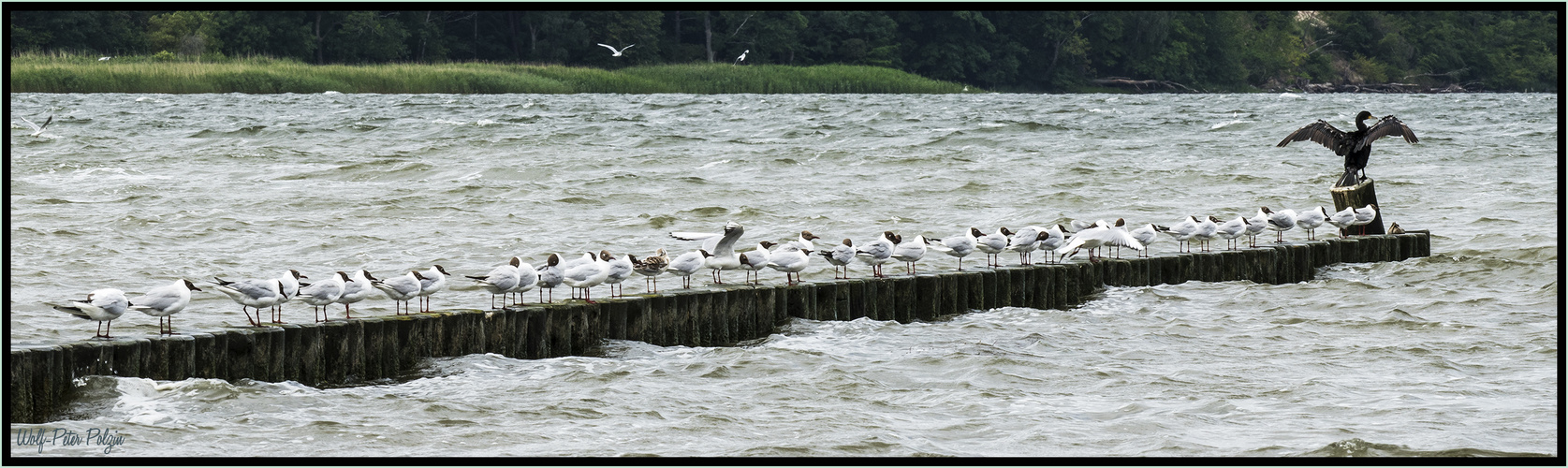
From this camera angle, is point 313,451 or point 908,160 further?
point 908,160

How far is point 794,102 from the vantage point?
42594mm

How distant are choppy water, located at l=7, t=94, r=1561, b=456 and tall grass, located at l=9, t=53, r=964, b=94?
34.4 ft

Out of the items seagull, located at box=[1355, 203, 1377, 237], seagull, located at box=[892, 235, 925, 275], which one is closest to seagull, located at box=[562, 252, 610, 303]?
seagull, located at box=[892, 235, 925, 275]

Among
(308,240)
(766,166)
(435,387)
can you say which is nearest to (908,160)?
(766,166)

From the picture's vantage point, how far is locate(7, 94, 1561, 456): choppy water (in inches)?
247

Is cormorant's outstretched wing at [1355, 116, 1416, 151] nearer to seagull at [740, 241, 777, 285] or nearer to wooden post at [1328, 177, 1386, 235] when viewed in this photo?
wooden post at [1328, 177, 1386, 235]

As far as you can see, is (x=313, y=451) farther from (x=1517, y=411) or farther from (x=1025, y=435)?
(x=1517, y=411)

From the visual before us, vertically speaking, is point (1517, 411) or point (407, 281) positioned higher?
point (407, 281)

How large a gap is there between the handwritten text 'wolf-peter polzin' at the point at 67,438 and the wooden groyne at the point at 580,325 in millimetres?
169

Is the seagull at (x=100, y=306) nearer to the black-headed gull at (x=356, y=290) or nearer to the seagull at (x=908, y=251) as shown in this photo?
the black-headed gull at (x=356, y=290)

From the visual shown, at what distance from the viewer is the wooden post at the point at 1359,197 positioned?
13156 mm

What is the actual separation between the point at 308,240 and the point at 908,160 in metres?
11.7

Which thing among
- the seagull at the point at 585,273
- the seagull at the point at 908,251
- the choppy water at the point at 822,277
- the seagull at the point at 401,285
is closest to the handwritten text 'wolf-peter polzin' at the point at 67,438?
the choppy water at the point at 822,277

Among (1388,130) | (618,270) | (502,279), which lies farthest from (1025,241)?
(502,279)
